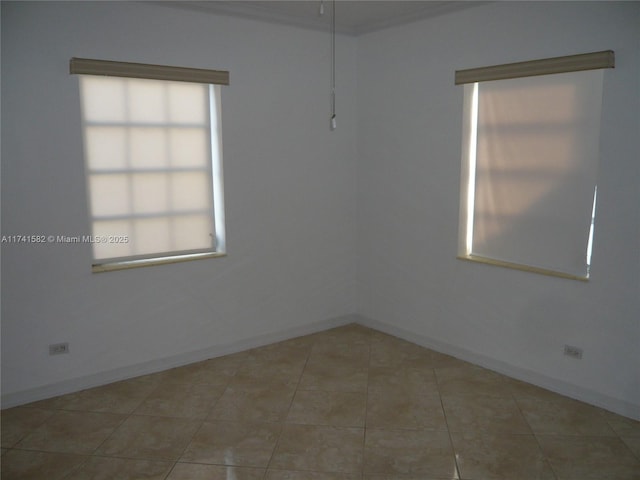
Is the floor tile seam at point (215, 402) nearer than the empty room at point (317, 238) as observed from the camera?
No

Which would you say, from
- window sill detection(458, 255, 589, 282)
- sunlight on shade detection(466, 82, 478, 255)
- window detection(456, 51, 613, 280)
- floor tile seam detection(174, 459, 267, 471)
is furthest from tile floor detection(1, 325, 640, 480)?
sunlight on shade detection(466, 82, 478, 255)

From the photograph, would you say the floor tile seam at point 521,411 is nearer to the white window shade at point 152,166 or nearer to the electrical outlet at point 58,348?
the white window shade at point 152,166

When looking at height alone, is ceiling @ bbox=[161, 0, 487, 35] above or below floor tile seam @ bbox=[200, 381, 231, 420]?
above

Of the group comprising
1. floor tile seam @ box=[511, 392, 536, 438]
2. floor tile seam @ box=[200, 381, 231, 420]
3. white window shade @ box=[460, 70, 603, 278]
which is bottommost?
floor tile seam @ box=[200, 381, 231, 420]

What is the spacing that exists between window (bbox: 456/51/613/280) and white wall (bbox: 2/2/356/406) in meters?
1.30

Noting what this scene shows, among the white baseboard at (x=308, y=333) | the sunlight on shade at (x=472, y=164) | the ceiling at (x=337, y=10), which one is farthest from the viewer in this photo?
the sunlight on shade at (x=472, y=164)

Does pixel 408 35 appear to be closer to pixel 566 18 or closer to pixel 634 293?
pixel 566 18

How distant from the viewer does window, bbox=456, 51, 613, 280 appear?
143 inches

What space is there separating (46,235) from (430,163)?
116 inches

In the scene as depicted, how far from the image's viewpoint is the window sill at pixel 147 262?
405 cm

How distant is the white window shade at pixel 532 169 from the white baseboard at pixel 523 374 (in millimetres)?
781

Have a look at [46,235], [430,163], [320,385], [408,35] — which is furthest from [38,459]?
[408,35]

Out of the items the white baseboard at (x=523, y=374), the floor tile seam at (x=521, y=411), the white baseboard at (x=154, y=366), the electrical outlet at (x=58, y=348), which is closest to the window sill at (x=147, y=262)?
the electrical outlet at (x=58, y=348)

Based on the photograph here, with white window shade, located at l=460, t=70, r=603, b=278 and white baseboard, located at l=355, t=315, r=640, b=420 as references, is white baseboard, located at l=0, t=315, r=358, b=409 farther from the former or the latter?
white window shade, located at l=460, t=70, r=603, b=278
